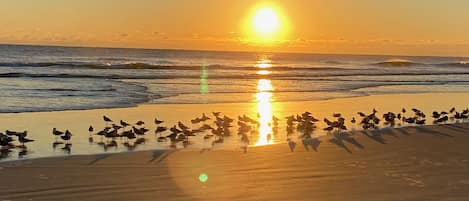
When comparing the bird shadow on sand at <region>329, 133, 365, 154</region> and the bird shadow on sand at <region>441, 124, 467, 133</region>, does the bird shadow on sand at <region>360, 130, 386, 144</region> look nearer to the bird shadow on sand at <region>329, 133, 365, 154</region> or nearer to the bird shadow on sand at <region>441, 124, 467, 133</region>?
the bird shadow on sand at <region>329, 133, 365, 154</region>

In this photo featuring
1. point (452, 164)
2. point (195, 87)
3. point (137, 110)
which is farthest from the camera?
point (195, 87)

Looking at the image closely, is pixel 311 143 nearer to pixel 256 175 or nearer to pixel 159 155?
pixel 159 155

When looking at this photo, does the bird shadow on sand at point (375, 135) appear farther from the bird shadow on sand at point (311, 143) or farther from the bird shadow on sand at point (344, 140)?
the bird shadow on sand at point (311, 143)

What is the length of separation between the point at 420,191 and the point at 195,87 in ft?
61.3

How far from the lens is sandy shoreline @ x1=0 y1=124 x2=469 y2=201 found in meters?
7.10

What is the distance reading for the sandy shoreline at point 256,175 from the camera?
279 inches

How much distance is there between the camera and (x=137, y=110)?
16.1 m

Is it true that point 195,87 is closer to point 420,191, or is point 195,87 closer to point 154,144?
point 154,144

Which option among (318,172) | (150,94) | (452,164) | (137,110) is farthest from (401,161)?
(150,94)

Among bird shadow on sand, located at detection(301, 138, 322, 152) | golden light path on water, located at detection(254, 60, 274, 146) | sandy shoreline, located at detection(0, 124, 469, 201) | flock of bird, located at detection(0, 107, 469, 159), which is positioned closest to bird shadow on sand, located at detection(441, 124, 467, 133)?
flock of bird, located at detection(0, 107, 469, 159)

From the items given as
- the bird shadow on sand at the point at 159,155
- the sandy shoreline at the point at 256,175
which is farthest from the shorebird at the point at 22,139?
the bird shadow on sand at the point at 159,155

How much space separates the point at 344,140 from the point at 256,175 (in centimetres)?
353

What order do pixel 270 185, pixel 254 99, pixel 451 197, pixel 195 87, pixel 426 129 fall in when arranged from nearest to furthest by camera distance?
pixel 451 197, pixel 270 185, pixel 426 129, pixel 254 99, pixel 195 87

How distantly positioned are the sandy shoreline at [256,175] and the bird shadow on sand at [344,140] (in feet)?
0.17
